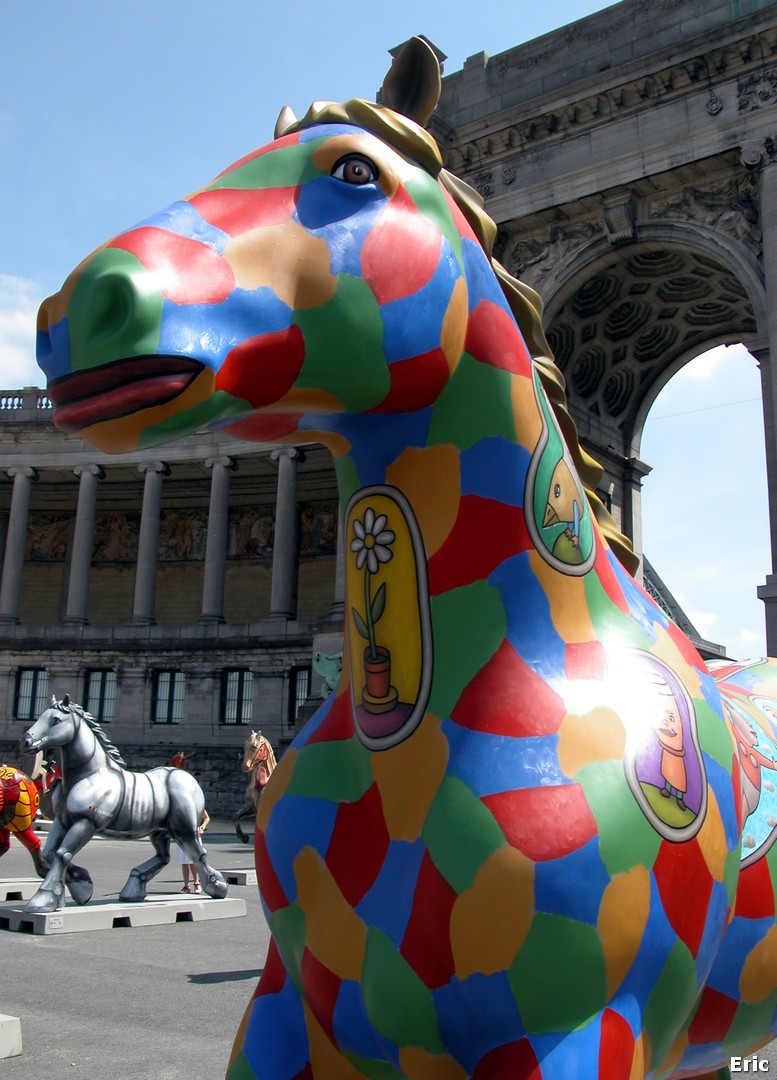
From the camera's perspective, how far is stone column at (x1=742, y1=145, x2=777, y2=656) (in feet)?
76.1

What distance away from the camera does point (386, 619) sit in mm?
2184

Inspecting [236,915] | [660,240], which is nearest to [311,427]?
[236,915]

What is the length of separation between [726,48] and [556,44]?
19.2 feet

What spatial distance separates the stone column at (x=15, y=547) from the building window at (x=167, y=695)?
637cm

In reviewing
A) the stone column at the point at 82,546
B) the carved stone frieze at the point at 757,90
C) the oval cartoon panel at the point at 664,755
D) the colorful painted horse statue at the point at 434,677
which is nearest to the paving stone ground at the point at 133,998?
the colorful painted horse statue at the point at 434,677

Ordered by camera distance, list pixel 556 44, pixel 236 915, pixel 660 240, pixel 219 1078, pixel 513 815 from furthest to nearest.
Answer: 1. pixel 556 44
2. pixel 660 240
3. pixel 236 915
4. pixel 219 1078
5. pixel 513 815

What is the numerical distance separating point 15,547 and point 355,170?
127 ft

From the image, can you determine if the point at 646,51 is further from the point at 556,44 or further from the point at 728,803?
the point at 728,803

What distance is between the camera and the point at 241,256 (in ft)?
6.35

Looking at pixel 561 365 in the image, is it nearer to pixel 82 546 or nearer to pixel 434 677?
pixel 82 546

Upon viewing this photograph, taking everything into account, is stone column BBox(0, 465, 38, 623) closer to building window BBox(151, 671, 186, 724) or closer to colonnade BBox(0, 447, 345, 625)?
colonnade BBox(0, 447, 345, 625)

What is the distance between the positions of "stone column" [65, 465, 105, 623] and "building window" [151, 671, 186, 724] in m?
4.02

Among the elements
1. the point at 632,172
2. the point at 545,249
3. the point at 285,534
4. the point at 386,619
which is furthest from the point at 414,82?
the point at 285,534

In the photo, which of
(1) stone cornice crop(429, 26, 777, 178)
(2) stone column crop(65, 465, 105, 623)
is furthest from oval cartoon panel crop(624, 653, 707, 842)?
(2) stone column crop(65, 465, 105, 623)
